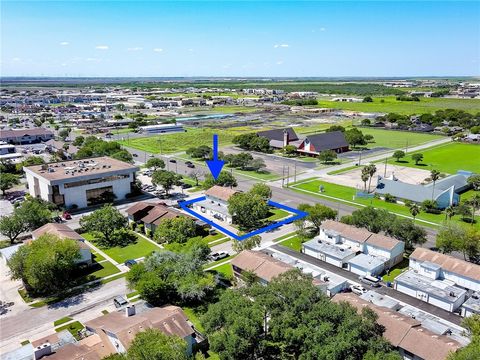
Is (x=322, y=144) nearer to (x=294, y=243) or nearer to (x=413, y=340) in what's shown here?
(x=294, y=243)

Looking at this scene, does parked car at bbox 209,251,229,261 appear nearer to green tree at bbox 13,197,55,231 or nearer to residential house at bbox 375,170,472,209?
green tree at bbox 13,197,55,231

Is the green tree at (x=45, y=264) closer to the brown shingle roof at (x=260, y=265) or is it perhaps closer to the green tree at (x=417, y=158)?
the brown shingle roof at (x=260, y=265)

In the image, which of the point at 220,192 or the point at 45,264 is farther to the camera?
the point at 220,192

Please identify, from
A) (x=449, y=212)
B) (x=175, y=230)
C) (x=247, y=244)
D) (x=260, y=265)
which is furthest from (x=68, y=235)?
(x=449, y=212)

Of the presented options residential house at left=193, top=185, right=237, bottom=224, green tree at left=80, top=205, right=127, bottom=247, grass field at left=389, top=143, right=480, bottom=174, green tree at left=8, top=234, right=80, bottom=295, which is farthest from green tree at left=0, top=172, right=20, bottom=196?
grass field at left=389, top=143, right=480, bottom=174

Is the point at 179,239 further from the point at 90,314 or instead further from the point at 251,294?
the point at 251,294

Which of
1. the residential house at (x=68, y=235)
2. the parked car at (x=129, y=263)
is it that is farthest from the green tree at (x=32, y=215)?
the parked car at (x=129, y=263)
